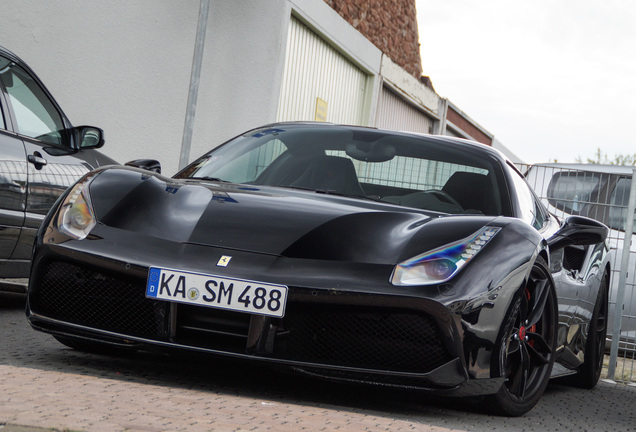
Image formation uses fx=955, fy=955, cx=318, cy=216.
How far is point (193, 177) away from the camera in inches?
184

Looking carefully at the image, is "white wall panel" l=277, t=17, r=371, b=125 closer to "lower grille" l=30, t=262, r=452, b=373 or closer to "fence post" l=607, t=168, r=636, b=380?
"fence post" l=607, t=168, r=636, b=380

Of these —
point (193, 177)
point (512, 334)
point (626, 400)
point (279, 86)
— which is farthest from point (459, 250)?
point (279, 86)

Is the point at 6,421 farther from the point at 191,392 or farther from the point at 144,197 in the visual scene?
the point at 144,197

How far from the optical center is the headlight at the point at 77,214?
3.74 m

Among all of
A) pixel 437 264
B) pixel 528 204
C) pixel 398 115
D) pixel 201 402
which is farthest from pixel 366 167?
pixel 398 115

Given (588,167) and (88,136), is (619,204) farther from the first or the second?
(88,136)

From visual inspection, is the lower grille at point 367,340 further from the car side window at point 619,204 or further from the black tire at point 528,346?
the car side window at point 619,204

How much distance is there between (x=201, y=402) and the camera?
3.07m

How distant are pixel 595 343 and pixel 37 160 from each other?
3.68 meters

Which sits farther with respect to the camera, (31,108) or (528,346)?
(31,108)

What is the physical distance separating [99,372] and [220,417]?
1.11 m

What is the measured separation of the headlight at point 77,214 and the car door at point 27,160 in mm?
1857

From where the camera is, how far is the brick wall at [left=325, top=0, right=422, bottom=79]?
15.6 meters

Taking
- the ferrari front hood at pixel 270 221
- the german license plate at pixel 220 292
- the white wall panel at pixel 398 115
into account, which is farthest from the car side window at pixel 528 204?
the white wall panel at pixel 398 115
